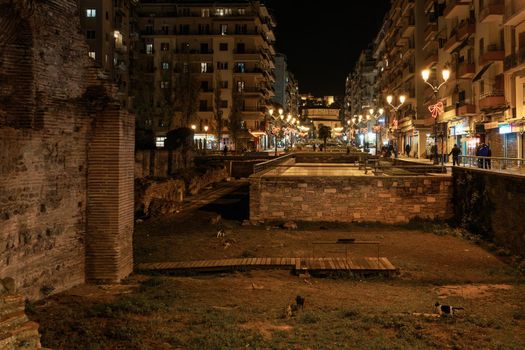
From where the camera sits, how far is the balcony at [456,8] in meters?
39.4

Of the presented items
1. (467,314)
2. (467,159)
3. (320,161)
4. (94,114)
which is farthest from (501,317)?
A: (320,161)

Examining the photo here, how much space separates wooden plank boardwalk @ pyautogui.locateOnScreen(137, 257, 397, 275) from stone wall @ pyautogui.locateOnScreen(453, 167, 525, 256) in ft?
16.7

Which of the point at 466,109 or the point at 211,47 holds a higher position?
the point at 211,47

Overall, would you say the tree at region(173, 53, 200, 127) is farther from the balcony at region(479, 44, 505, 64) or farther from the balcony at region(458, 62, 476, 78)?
the balcony at region(479, 44, 505, 64)

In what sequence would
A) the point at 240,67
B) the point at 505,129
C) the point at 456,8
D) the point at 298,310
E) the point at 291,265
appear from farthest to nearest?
the point at 240,67 → the point at 456,8 → the point at 505,129 → the point at 291,265 → the point at 298,310

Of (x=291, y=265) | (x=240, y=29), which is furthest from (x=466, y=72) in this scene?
(x=240, y=29)

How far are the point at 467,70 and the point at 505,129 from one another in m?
8.21

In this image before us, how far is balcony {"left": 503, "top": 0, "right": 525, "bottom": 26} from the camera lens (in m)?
28.2

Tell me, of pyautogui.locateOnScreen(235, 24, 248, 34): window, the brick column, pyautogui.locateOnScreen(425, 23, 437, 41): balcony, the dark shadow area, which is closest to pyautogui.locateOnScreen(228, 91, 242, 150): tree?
pyautogui.locateOnScreen(235, 24, 248, 34): window

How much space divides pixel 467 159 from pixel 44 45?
65.4 feet

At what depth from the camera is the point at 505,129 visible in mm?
31188

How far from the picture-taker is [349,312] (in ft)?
32.8

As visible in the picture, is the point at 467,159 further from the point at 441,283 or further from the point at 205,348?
the point at 205,348

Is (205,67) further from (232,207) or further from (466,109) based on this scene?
(232,207)
